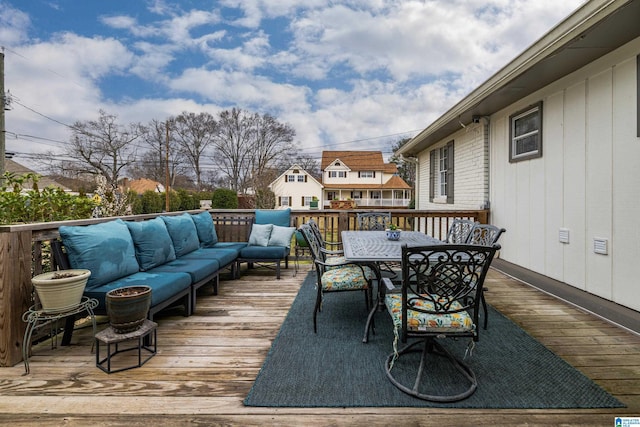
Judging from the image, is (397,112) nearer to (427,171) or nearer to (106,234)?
(427,171)

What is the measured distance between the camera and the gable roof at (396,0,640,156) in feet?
8.14

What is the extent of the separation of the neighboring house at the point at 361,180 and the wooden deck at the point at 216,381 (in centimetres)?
2528

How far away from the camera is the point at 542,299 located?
3.57m

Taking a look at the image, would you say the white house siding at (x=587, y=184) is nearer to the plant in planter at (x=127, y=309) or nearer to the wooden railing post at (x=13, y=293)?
the plant in planter at (x=127, y=309)

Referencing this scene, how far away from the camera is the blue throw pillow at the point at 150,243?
319cm

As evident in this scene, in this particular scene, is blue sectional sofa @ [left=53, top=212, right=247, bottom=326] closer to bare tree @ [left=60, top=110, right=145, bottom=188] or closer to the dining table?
the dining table

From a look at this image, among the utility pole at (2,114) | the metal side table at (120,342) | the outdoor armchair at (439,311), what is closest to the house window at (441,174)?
the outdoor armchair at (439,311)

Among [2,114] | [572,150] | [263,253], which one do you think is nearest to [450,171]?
[572,150]

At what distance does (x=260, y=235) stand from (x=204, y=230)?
835mm

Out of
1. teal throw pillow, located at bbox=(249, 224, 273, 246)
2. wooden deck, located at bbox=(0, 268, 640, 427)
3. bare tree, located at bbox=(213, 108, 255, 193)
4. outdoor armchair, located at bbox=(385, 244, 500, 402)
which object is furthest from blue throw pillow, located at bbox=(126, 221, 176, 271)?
bare tree, located at bbox=(213, 108, 255, 193)

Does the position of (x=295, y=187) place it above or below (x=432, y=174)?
above

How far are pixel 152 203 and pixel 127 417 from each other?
15.8m

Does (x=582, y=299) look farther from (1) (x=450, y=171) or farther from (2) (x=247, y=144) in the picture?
(2) (x=247, y=144)

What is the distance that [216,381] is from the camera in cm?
197
